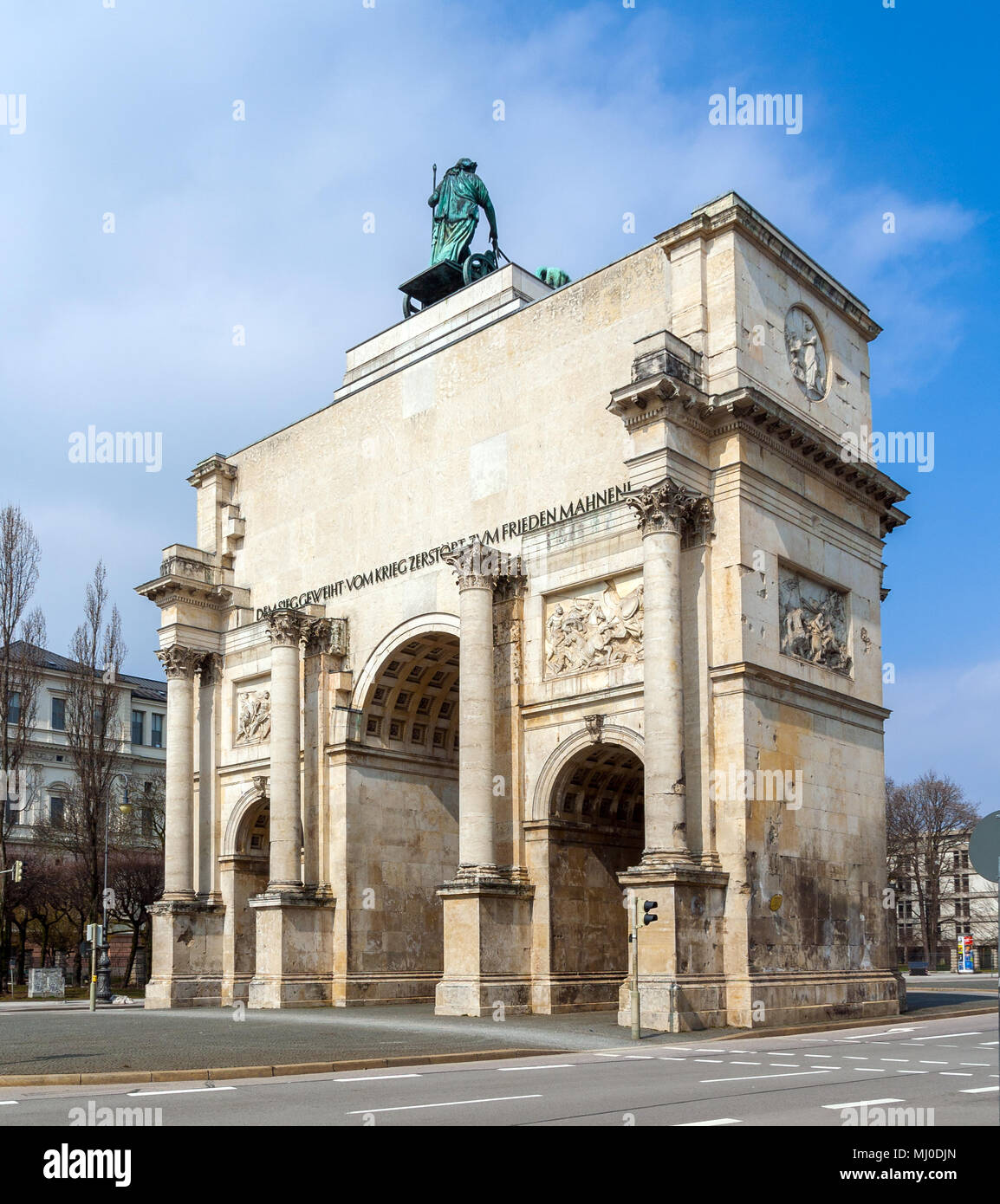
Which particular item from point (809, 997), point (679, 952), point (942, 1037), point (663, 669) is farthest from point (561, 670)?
point (942, 1037)

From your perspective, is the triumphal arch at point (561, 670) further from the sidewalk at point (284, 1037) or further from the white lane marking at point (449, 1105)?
the white lane marking at point (449, 1105)

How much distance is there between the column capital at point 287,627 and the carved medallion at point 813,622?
13.6 m

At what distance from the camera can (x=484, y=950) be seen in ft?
98.5

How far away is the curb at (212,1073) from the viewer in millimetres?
16750

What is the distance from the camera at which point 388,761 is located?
124 feet

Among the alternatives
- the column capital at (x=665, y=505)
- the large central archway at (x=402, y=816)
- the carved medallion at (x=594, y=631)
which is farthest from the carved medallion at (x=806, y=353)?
the large central archway at (x=402, y=816)

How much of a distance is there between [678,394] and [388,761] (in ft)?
46.4

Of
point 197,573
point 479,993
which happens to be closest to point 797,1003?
point 479,993

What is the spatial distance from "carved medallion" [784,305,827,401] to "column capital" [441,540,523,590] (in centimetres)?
801

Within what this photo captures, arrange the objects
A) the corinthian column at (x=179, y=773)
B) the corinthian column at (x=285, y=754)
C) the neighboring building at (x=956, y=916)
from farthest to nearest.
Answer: the neighboring building at (x=956, y=916) → the corinthian column at (x=179, y=773) → the corinthian column at (x=285, y=754)

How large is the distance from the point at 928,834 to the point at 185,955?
56.1 metres

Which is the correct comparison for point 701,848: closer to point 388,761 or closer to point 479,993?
point 479,993

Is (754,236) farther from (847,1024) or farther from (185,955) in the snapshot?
(185,955)

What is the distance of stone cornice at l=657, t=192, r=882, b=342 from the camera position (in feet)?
100.0
